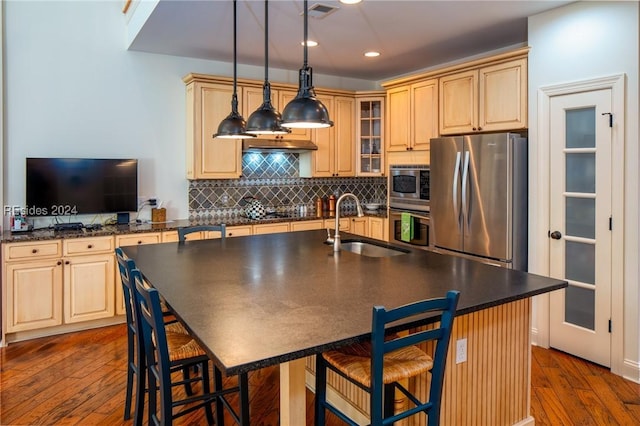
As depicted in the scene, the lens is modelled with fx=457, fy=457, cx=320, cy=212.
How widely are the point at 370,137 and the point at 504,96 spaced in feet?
6.77

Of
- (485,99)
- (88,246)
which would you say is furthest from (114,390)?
(485,99)

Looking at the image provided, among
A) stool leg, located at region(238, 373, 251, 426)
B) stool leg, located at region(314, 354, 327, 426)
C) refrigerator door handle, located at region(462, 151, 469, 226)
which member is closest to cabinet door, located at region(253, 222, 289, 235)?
refrigerator door handle, located at region(462, 151, 469, 226)

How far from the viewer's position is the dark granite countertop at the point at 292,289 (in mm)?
1490

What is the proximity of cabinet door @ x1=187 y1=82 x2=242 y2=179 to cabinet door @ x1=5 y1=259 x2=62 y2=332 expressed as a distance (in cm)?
164

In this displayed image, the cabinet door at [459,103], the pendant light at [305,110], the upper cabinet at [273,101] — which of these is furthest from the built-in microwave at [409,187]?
the pendant light at [305,110]

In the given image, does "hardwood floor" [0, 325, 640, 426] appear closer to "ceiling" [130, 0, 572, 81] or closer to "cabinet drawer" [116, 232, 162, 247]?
"cabinet drawer" [116, 232, 162, 247]

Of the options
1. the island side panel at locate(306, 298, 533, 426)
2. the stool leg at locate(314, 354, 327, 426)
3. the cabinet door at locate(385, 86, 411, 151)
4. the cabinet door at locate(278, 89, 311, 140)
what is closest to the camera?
the stool leg at locate(314, 354, 327, 426)

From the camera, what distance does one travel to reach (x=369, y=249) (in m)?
3.35

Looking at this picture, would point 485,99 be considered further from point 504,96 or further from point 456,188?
point 456,188

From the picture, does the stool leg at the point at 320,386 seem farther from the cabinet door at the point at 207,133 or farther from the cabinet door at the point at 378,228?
the cabinet door at the point at 378,228

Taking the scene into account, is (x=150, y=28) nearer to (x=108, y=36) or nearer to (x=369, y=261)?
(x=108, y=36)

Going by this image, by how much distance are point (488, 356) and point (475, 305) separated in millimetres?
584

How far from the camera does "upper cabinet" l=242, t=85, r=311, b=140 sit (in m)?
4.98

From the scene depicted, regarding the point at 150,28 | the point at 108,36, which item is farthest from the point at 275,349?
the point at 108,36
